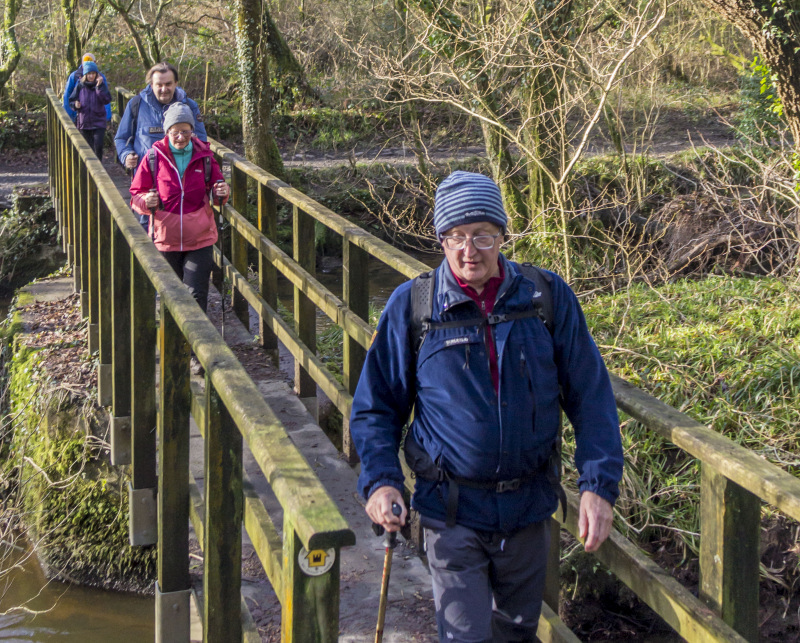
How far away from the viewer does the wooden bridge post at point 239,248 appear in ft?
24.2

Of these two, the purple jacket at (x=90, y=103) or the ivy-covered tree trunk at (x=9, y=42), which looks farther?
the ivy-covered tree trunk at (x=9, y=42)

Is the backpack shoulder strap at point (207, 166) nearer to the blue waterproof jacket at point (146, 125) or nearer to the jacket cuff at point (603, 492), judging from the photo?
the blue waterproof jacket at point (146, 125)

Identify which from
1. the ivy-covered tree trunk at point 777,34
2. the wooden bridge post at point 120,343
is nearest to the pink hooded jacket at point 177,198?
the wooden bridge post at point 120,343

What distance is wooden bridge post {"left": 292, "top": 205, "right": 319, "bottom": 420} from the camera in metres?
5.70

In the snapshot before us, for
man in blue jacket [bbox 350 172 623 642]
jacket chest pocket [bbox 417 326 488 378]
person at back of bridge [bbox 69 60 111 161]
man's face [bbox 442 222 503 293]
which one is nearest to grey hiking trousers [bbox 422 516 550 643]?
man in blue jacket [bbox 350 172 623 642]

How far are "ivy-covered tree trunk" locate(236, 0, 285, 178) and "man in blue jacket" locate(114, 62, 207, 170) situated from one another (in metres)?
4.72

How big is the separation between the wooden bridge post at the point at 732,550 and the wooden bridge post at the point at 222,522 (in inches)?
47.0

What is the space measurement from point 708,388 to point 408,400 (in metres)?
4.17

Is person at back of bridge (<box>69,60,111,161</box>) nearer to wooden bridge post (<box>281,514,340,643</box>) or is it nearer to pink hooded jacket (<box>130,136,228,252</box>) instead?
pink hooded jacket (<box>130,136,228,252</box>)

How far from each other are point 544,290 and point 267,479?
2.92 ft

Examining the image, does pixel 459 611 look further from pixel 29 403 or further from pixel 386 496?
pixel 29 403

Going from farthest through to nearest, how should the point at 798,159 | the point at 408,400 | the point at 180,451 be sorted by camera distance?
the point at 798,159
the point at 180,451
the point at 408,400

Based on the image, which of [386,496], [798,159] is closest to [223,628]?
[386,496]

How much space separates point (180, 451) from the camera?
11.1 feet
